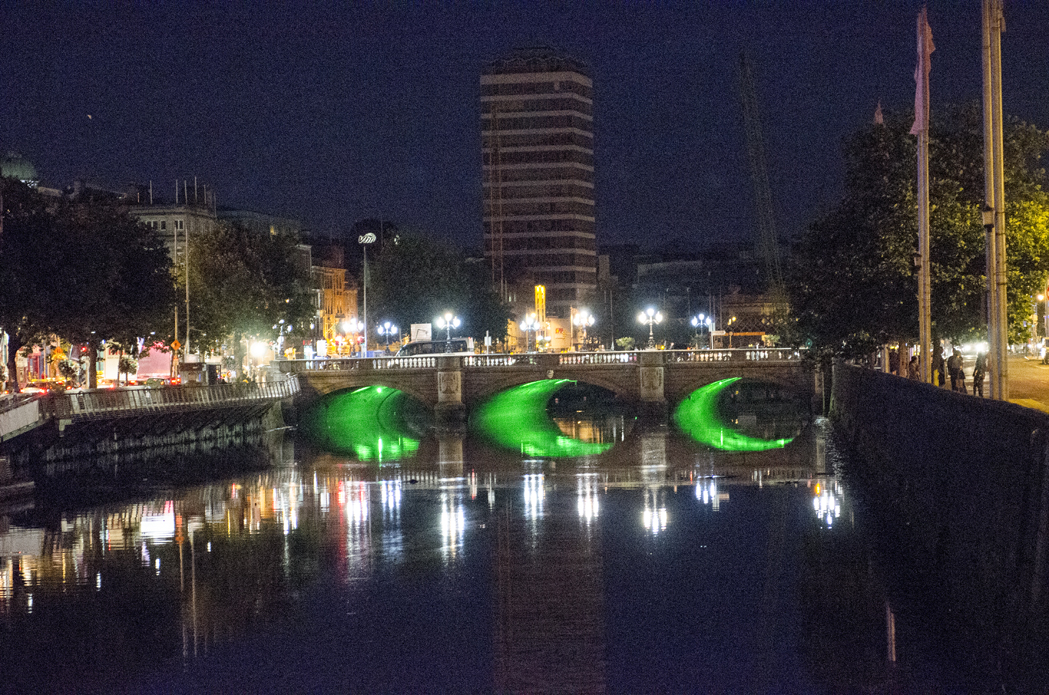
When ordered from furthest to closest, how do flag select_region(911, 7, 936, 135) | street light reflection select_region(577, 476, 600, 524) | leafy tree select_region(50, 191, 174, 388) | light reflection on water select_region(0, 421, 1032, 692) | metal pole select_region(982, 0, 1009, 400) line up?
leafy tree select_region(50, 191, 174, 388) → street light reflection select_region(577, 476, 600, 524) → flag select_region(911, 7, 936, 135) → metal pole select_region(982, 0, 1009, 400) → light reflection on water select_region(0, 421, 1032, 692)

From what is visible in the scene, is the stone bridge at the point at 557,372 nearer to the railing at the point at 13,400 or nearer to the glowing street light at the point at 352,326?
the railing at the point at 13,400

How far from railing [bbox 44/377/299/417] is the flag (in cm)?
4054

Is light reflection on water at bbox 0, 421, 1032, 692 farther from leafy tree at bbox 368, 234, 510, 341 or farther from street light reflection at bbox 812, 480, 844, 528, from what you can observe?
leafy tree at bbox 368, 234, 510, 341

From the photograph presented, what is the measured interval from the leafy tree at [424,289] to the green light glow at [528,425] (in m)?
22.0

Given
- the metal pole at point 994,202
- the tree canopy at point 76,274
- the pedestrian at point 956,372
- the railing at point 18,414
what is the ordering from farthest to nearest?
the tree canopy at point 76,274
the railing at point 18,414
the pedestrian at point 956,372
the metal pole at point 994,202

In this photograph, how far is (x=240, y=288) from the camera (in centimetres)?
11069

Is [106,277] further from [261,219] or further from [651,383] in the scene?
[261,219]

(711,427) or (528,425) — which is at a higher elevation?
(711,427)

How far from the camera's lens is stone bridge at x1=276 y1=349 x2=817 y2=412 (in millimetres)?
101500

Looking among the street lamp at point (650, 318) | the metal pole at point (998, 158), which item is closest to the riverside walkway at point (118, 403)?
the street lamp at point (650, 318)

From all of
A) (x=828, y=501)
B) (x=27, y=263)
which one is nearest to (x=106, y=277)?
(x=27, y=263)

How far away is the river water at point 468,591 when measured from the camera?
92.7ft

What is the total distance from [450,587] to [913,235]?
29.2 meters

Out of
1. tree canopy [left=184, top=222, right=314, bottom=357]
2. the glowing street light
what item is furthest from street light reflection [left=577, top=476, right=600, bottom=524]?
the glowing street light
